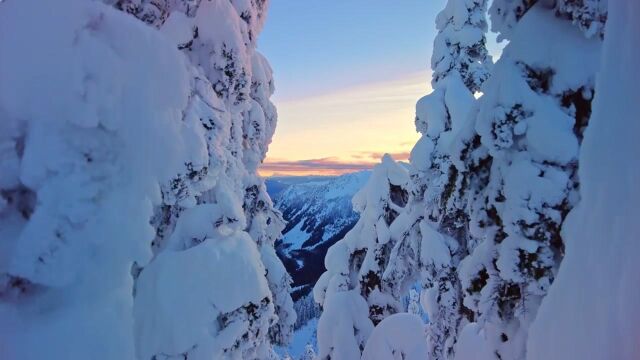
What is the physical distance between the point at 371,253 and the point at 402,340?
9.85 ft

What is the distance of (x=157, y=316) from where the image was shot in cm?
689

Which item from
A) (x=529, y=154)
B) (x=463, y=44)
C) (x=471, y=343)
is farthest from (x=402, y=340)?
(x=529, y=154)

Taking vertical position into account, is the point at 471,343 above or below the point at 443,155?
below

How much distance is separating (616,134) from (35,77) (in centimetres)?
602

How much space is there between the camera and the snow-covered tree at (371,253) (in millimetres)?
14867

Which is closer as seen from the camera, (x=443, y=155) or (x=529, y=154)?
(x=529, y=154)

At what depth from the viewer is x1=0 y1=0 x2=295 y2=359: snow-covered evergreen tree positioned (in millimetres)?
5676

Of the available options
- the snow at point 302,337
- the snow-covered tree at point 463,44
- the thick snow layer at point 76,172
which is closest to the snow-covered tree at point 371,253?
the snow-covered tree at point 463,44

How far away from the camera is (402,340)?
1279 centimetres

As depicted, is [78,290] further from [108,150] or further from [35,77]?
[35,77]

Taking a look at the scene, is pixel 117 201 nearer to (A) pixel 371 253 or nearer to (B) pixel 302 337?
(A) pixel 371 253

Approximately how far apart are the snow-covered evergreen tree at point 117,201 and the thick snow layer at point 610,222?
4964 millimetres

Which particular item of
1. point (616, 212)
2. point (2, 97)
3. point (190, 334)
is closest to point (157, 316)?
point (190, 334)


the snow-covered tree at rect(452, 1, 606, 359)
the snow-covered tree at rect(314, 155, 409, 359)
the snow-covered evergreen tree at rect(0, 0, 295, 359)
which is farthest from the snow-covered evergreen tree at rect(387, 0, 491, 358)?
the snow-covered tree at rect(452, 1, 606, 359)
